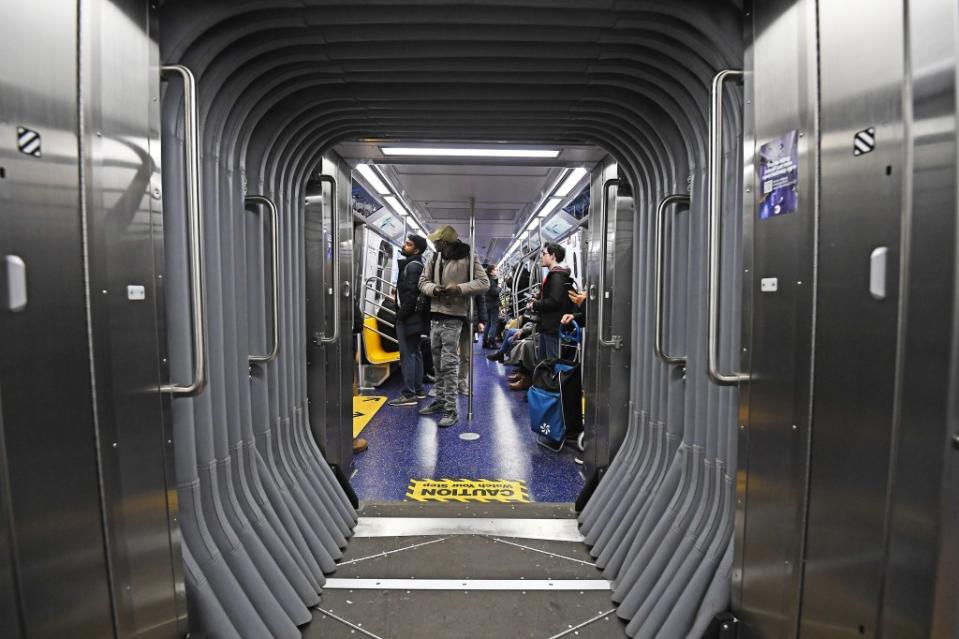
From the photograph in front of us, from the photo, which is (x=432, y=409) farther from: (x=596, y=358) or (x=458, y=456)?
(x=596, y=358)

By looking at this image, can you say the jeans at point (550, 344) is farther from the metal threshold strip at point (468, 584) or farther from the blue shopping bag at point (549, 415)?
the metal threshold strip at point (468, 584)

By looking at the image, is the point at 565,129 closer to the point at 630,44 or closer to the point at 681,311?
the point at 630,44

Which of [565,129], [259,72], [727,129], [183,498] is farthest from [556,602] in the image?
[259,72]

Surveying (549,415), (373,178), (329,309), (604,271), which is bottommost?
(549,415)

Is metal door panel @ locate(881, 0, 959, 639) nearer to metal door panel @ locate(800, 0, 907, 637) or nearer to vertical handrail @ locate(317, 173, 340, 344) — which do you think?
metal door panel @ locate(800, 0, 907, 637)

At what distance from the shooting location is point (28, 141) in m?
1.16

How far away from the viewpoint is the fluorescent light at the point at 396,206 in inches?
274

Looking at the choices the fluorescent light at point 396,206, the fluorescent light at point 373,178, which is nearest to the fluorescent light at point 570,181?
the fluorescent light at point 373,178

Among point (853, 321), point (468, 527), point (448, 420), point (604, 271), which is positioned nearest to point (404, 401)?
point (448, 420)

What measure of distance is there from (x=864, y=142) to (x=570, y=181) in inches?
171

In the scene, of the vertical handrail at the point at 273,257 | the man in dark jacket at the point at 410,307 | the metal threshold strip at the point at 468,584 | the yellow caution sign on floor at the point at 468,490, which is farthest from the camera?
the man in dark jacket at the point at 410,307

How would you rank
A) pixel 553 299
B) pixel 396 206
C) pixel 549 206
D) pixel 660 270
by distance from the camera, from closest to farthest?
pixel 660 270 < pixel 553 299 < pixel 549 206 < pixel 396 206

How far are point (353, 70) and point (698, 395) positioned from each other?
2271 mm

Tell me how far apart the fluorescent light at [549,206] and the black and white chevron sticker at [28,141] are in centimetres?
574
